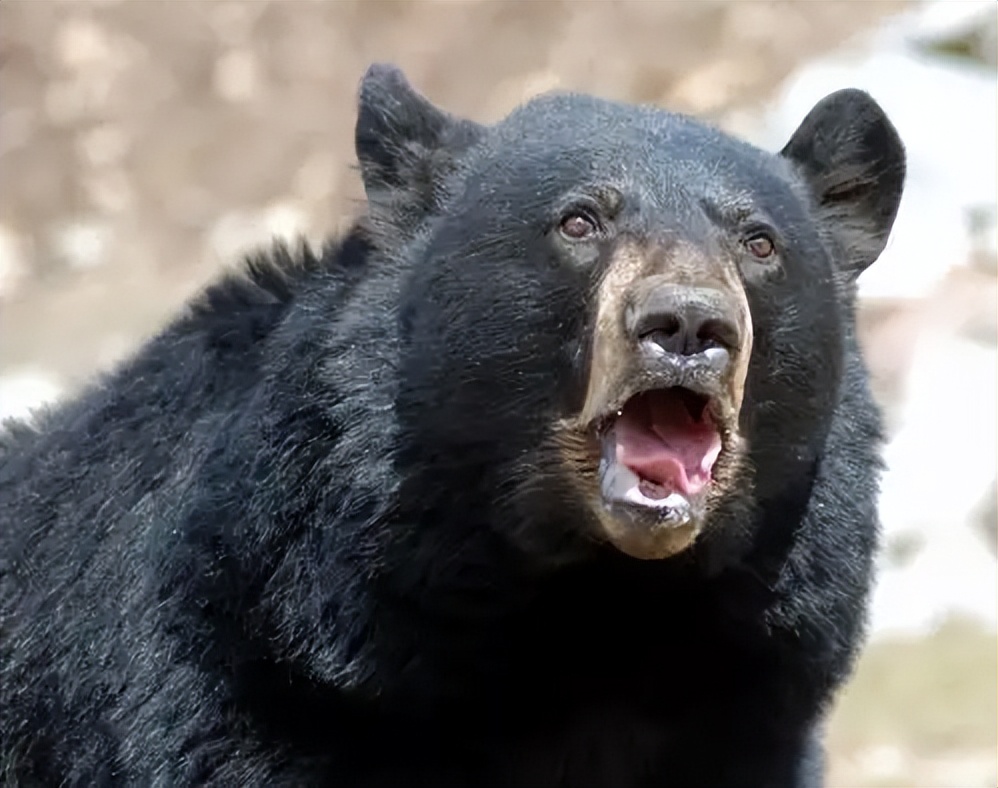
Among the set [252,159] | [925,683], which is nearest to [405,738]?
[925,683]

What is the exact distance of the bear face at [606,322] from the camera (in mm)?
3107

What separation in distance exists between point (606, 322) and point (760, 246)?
42 centimetres

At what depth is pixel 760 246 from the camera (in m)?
3.40

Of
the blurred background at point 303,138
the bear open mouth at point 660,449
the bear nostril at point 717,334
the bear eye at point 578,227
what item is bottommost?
the bear open mouth at point 660,449

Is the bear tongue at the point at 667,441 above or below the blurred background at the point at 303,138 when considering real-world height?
below

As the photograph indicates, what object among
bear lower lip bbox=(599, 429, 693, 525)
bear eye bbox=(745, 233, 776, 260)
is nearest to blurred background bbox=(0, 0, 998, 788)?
bear eye bbox=(745, 233, 776, 260)

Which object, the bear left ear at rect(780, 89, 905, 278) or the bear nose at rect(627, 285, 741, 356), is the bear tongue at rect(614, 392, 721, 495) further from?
the bear left ear at rect(780, 89, 905, 278)

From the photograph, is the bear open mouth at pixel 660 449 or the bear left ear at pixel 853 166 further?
the bear left ear at pixel 853 166

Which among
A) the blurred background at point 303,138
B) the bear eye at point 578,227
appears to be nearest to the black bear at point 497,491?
the bear eye at point 578,227

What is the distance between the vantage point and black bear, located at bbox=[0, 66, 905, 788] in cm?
330

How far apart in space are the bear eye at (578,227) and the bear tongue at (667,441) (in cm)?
35

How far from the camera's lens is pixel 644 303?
3.07 m

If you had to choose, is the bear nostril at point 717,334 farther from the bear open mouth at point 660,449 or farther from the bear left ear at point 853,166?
the bear left ear at point 853,166

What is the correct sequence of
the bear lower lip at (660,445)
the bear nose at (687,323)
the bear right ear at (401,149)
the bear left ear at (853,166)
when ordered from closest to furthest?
the bear nose at (687,323), the bear lower lip at (660,445), the bear right ear at (401,149), the bear left ear at (853,166)
